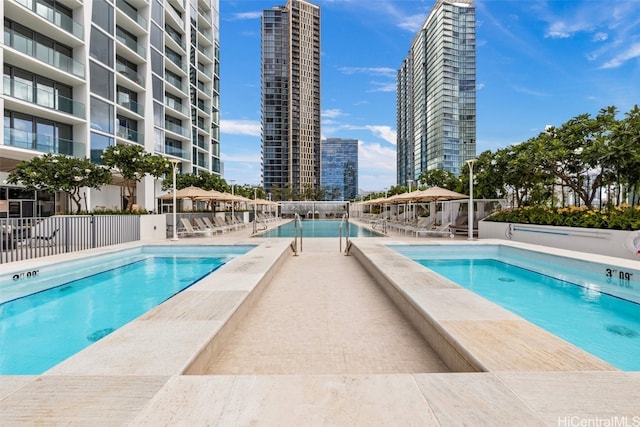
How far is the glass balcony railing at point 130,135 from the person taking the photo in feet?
69.5

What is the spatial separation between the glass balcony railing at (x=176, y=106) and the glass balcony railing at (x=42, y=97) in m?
9.74

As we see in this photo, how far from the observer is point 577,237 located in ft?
31.6

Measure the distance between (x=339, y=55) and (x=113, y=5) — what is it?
90.9 meters

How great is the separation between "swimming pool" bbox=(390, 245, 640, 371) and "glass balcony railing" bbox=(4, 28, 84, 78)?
61.3ft

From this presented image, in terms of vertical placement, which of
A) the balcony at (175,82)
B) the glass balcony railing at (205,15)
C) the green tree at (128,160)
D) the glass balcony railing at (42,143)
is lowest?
the green tree at (128,160)

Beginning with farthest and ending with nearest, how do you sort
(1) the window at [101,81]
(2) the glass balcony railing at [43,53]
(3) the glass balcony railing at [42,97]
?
(1) the window at [101,81] → (2) the glass balcony railing at [43,53] → (3) the glass balcony railing at [42,97]

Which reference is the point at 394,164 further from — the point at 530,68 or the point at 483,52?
the point at 530,68

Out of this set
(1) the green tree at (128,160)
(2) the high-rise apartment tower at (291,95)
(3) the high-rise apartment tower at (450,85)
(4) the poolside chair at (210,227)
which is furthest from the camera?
(2) the high-rise apartment tower at (291,95)

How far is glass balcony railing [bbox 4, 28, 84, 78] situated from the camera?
1461 cm

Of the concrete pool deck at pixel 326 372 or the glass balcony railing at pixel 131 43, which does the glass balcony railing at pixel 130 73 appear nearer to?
the glass balcony railing at pixel 131 43

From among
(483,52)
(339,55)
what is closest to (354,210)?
(483,52)

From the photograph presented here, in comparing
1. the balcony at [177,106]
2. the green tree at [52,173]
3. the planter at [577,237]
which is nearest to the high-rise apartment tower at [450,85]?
the balcony at [177,106]

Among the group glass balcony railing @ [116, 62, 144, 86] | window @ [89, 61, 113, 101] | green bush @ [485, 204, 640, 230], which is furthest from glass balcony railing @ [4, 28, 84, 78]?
green bush @ [485, 204, 640, 230]

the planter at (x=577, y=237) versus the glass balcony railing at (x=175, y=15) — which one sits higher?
the glass balcony railing at (x=175, y=15)
